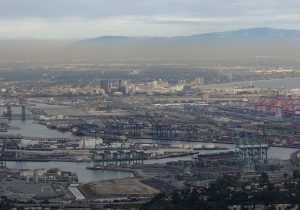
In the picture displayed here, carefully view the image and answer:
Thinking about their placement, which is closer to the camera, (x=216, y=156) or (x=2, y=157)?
(x=216, y=156)

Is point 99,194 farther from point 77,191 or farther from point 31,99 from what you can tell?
point 31,99

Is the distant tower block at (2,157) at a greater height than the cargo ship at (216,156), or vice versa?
the cargo ship at (216,156)

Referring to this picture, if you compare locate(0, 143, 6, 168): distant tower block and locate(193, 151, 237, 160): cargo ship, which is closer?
locate(0, 143, 6, 168): distant tower block

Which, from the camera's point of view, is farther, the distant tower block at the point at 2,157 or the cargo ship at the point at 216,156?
the cargo ship at the point at 216,156

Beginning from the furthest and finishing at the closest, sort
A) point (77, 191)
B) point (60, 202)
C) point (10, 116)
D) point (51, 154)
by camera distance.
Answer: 1. point (10, 116)
2. point (51, 154)
3. point (77, 191)
4. point (60, 202)

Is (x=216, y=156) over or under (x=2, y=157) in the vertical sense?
over

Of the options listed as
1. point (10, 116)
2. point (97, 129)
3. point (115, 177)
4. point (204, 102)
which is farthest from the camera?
point (204, 102)

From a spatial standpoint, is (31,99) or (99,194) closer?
(99,194)

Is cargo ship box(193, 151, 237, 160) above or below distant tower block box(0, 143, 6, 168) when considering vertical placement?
above

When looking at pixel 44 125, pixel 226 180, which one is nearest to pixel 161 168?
pixel 226 180

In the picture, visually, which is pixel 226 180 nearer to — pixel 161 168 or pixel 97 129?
pixel 161 168

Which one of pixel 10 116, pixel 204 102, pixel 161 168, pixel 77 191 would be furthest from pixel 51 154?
pixel 204 102
